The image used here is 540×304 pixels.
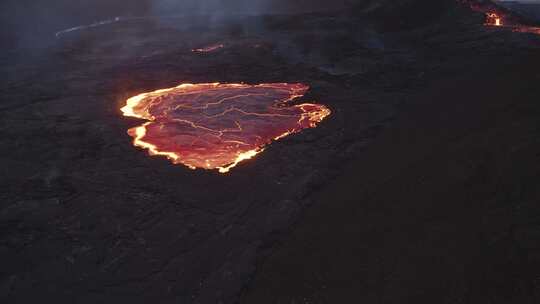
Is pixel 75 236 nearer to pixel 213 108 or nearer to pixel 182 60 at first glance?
pixel 213 108

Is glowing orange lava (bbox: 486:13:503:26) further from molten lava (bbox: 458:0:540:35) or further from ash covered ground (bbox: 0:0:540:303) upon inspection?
ash covered ground (bbox: 0:0:540:303)

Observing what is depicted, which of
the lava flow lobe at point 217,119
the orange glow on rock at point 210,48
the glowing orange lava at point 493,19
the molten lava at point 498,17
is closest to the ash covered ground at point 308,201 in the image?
the lava flow lobe at point 217,119

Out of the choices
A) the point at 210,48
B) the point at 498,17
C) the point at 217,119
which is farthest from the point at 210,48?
the point at 498,17

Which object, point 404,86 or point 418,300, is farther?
point 404,86

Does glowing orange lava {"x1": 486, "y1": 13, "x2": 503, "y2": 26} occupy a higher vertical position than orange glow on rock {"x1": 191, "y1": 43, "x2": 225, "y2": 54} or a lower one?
higher

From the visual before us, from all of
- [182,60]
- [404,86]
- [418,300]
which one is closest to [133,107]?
[182,60]

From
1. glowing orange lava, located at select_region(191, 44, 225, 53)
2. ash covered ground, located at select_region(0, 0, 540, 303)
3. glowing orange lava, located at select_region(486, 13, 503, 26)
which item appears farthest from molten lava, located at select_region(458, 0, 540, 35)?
glowing orange lava, located at select_region(191, 44, 225, 53)

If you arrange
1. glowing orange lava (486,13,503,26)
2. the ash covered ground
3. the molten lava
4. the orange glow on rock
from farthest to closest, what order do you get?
1. glowing orange lava (486,13,503,26)
2. the orange glow on rock
3. the molten lava
4. the ash covered ground

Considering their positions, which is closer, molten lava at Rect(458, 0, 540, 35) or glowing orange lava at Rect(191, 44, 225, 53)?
molten lava at Rect(458, 0, 540, 35)
